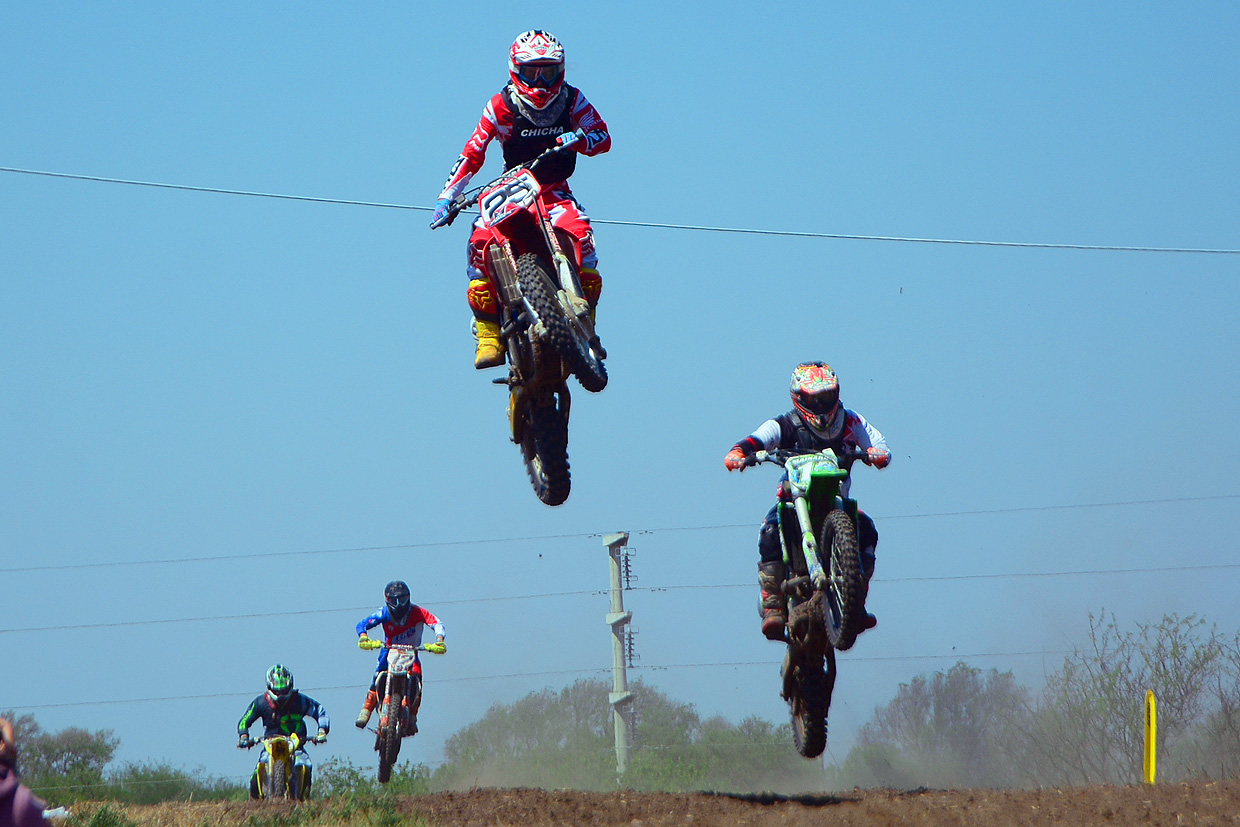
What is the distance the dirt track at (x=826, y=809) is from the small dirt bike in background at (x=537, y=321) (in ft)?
8.76

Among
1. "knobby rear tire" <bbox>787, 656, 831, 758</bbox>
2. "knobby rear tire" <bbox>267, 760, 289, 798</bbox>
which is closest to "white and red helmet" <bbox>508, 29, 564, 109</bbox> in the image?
"knobby rear tire" <bbox>787, 656, 831, 758</bbox>

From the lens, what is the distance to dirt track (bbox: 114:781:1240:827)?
433 inches

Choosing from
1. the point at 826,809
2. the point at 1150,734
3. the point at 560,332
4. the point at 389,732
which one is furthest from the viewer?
the point at 389,732

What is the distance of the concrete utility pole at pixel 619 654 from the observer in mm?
23625

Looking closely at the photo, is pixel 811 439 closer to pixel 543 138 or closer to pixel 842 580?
pixel 842 580

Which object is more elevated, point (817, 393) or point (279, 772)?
point (817, 393)

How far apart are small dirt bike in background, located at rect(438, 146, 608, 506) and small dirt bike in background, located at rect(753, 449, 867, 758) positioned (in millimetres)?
1675

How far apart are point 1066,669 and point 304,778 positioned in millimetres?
15645

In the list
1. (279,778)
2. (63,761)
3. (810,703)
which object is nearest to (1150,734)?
(810,703)

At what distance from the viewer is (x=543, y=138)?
38.2 feet

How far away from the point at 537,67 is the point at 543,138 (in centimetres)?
57

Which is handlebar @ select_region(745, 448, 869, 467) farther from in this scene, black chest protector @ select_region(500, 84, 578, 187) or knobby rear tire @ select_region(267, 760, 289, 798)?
knobby rear tire @ select_region(267, 760, 289, 798)

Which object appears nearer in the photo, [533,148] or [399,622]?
[533,148]

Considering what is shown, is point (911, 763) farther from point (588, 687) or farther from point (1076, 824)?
point (1076, 824)
